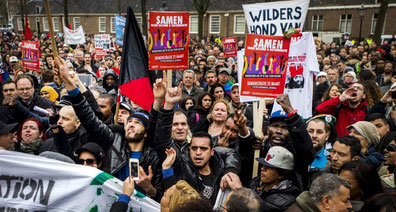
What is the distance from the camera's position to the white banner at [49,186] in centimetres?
249

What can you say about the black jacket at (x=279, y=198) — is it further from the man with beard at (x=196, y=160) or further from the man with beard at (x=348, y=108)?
the man with beard at (x=348, y=108)

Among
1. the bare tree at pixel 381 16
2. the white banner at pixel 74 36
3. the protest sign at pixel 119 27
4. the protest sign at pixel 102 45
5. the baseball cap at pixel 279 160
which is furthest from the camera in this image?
the bare tree at pixel 381 16

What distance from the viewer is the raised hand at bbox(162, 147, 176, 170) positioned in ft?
9.86

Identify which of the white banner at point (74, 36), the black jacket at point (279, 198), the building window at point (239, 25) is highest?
the building window at point (239, 25)

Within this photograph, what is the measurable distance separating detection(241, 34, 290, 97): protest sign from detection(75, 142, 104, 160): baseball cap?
5.84ft

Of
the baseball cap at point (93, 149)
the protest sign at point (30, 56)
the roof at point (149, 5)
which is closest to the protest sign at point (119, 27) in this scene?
the protest sign at point (30, 56)

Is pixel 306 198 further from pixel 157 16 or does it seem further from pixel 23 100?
pixel 23 100

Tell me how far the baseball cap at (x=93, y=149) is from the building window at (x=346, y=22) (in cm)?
4144

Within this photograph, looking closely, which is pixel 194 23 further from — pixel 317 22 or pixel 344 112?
pixel 344 112

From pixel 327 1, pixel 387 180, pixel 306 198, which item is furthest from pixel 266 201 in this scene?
pixel 327 1

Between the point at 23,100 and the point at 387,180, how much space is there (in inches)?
206

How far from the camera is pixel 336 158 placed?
10.7ft

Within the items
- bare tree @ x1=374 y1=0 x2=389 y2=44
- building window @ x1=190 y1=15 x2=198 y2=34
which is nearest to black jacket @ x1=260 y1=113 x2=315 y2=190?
bare tree @ x1=374 y1=0 x2=389 y2=44

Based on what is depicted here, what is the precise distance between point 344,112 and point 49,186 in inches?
161
